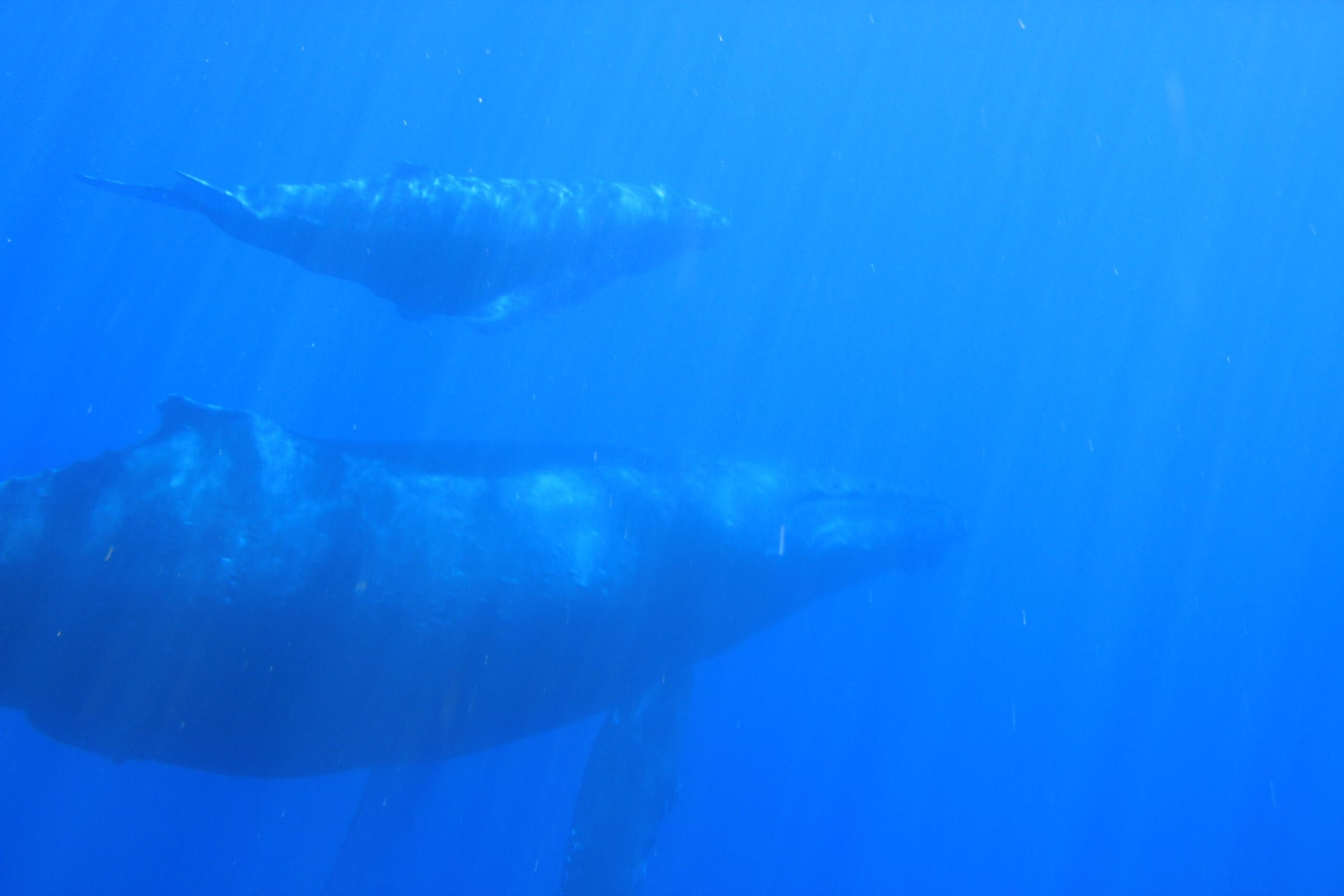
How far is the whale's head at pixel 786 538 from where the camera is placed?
30.6 ft

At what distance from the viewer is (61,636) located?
5449 mm

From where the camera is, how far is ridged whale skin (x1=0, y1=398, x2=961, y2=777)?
5508 mm

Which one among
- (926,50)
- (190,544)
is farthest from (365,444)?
(926,50)

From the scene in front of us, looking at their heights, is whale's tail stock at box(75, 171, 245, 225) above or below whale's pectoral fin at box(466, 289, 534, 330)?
above

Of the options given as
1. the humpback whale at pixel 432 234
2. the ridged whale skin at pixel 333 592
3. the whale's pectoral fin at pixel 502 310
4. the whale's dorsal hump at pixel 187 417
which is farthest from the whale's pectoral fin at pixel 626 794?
the whale's dorsal hump at pixel 187 417

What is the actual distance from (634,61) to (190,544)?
59.5 m

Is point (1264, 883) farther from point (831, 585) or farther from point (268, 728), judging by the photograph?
point (268, 728)

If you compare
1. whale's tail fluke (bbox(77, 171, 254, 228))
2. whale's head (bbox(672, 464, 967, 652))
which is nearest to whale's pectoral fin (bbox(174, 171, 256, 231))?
whale's tail fluke (bbox(77, 171, 254, 228))

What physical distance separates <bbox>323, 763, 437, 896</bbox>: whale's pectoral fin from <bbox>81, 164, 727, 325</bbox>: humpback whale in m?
5.54

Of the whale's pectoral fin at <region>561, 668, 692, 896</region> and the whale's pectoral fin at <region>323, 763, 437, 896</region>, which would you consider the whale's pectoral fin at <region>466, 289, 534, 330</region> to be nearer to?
the whale's pectoral fin at <region>561, 668, 692, 896</region>

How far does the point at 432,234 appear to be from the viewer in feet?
28.0

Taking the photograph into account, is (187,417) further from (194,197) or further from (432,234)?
(432,234)

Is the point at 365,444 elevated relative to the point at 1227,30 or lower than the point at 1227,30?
lower

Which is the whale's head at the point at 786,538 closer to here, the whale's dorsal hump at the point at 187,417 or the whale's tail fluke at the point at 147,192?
the whale's dorsal hump at the point at 187,417
